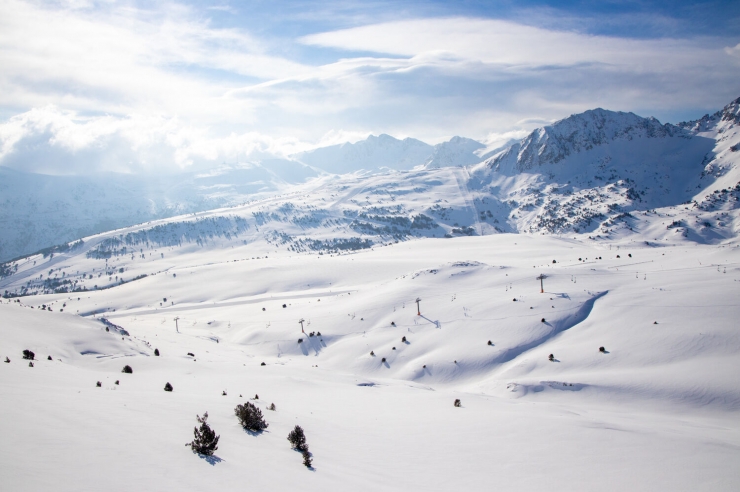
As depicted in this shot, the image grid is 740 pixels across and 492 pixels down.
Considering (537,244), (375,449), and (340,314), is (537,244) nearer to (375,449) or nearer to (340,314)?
(340,314)

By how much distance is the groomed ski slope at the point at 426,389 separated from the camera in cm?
1262

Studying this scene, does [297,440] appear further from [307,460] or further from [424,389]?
[424,389]

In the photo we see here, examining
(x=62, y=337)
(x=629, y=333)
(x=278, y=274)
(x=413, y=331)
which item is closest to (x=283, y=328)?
(x=413, y=331)

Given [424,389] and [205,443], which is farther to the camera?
[424,389]

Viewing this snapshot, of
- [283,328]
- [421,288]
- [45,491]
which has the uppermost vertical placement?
[45,491]

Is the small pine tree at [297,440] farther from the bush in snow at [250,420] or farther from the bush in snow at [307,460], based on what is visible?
the bush in snow at [250,420]

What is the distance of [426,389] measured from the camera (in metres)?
39.2

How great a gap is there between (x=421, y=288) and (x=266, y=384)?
50711 mm

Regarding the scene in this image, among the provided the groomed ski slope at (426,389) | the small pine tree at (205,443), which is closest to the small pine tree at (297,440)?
the groomed ski slope at (426,389)

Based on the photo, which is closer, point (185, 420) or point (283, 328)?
point (185, 420)

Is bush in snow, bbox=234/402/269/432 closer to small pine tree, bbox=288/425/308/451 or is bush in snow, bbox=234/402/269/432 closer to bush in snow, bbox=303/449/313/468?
small pine tree, bbox=288/425/308/451

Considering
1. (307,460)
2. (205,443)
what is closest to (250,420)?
(205,443)

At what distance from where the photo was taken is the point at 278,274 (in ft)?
495

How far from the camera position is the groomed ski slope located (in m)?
12.6
